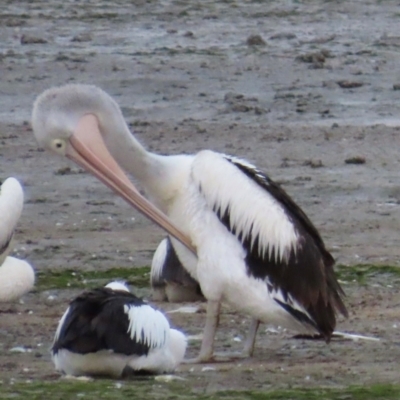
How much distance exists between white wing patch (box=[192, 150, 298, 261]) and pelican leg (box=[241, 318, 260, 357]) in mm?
352

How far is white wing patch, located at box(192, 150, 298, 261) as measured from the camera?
7387 millimetres

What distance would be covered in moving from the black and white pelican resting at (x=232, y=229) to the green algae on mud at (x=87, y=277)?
5.75 ft

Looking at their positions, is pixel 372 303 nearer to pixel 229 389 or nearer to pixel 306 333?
pixel 306 333

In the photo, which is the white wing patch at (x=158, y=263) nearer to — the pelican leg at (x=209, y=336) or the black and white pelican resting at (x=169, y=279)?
the black and white pelican resting at (x=169, y=279)

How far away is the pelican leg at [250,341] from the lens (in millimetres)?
7352

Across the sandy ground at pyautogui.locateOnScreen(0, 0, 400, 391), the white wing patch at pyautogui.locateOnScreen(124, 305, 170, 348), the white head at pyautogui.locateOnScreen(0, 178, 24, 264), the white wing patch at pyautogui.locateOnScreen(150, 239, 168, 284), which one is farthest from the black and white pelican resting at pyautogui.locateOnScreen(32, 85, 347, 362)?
the white head at pyautogui.locateOnScreen(0, 178, 24, 264)

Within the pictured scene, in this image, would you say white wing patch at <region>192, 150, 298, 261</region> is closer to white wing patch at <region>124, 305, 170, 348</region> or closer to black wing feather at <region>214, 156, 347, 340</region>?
black wing feather at <region>214, 156, 347, 340</region>

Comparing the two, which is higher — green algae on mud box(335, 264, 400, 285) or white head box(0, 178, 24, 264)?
white head box(0, 178, 24, 264)

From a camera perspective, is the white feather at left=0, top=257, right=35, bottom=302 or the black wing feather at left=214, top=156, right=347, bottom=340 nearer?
the black wing feather at left=214, top=156, right=347, bottom=340

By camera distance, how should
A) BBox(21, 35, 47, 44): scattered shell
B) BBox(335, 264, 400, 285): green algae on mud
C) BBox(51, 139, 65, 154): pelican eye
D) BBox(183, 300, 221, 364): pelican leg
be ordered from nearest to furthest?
BBox(183, 300, 221, 364): pelican leg, BBox(51, 139, 65, 154): pelican eye, BBox(335, 264, 400, 285): green algae on mud, BBox(21, 35, 47, 44): scattered shell

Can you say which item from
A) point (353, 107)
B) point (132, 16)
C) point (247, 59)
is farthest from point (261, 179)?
point (132, 16)

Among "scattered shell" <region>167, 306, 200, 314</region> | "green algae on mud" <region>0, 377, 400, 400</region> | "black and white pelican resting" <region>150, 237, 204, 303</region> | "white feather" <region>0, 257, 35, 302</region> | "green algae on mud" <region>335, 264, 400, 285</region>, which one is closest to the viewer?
"green algae on mud" <region>0, 377, 400, 400</region>

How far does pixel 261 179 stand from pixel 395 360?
114 cm

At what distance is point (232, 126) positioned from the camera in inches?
547
